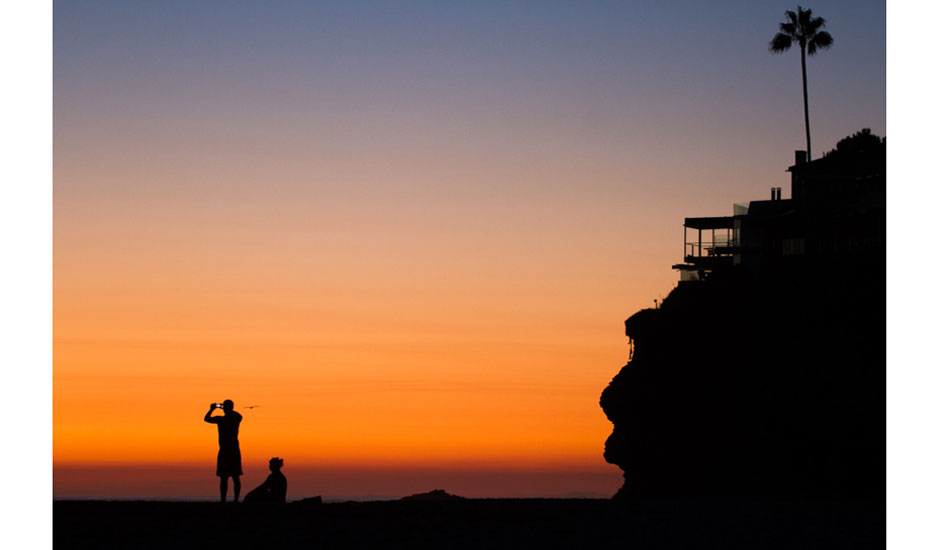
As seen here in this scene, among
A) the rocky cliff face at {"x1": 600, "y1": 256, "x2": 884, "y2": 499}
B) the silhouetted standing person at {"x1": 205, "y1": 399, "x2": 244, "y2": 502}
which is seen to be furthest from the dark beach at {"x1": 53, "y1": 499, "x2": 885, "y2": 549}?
the rocky cliff face at {"x1": 600, "y1": 256, "x2": 884, "y2": 499}

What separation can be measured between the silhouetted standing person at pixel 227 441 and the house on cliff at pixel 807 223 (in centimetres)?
4014

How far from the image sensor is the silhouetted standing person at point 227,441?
20.5m

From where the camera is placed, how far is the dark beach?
48.0ft

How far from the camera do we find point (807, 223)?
224 feet

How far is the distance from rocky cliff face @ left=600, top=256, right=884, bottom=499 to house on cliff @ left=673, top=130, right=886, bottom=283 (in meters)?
2.82

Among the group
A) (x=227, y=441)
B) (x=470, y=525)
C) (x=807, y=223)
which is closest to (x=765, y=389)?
(x=807, y=223)

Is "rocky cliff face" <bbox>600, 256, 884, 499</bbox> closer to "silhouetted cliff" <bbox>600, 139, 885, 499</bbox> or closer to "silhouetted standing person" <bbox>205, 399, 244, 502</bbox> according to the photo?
"silhouetted cliff" <bbox>600, 139, 885, 499</bbox>

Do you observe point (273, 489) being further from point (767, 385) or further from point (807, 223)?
point (807, 223)

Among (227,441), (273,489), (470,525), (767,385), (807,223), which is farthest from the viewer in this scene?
(807,223)

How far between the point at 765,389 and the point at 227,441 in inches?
1500

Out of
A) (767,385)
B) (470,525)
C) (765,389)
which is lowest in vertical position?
(470,525)

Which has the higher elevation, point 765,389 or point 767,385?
point 767,385
